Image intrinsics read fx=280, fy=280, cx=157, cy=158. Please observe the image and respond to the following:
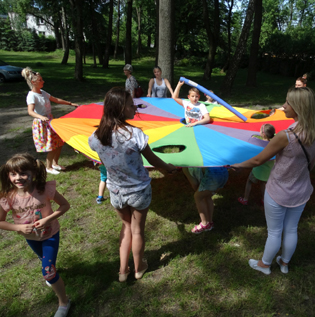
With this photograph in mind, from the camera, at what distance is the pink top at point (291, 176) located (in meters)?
2.18

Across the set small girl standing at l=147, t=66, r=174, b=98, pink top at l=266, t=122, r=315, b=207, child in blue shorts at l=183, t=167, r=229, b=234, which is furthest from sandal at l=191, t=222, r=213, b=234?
small girl standing at l=147, t=66, r=174, b=98

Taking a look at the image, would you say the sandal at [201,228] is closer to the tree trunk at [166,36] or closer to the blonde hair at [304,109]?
the blonde hair at [304,109]

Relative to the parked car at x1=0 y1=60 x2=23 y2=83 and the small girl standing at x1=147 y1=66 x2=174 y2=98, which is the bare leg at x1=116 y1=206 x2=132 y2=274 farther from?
the parked car at x1=0 y1=60 x2=23 y2=83

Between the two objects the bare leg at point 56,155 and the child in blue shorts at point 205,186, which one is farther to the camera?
the bare leg at point 56,155

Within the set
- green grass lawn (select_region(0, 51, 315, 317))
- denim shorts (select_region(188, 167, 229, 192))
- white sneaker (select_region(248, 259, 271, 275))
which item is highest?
denim shorts (select_region(188, 167, 229, 192))

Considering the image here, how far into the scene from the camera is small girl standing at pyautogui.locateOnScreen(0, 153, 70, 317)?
2.06 m

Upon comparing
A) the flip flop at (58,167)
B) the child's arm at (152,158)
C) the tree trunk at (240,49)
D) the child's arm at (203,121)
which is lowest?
the flip flop at (58,167)

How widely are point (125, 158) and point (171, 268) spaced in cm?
148

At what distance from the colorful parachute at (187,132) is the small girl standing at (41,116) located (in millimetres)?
299

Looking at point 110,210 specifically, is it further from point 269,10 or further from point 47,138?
point 269,10

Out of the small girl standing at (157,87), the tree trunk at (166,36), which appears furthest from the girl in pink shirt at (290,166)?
the tree trunk at (166,36)

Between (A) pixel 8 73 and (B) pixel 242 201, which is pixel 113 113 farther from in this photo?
(A) pixel 8 73

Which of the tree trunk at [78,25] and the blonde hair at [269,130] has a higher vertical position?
the tree trunk at [78,25]

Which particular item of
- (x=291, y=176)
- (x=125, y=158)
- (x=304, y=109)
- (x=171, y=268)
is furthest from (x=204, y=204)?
(x=304, y=109)
